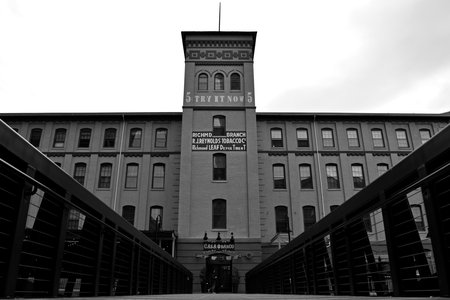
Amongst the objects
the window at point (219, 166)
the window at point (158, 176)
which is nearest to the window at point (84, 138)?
the window at point (158, 176)

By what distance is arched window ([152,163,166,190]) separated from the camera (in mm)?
27625

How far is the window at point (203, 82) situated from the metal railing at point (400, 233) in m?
22.8

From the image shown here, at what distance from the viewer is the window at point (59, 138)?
1153 inches

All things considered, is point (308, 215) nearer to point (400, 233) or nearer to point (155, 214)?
point (155, 214)

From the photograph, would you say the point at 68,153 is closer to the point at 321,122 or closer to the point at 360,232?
the point at 321,122

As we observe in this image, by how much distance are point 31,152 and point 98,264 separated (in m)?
2.54

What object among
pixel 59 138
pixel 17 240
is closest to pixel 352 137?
pixel 59 138

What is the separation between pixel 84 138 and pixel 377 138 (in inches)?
923

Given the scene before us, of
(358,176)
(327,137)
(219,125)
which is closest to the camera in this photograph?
(219,125)

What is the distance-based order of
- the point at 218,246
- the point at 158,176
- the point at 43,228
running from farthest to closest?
1. the point at 158,176
2. the point at 218,246
3. the point at 43,228

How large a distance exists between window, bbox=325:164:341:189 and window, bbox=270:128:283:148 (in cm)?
404

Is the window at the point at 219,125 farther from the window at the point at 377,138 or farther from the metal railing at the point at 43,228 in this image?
the metal railing at the point at 43,228

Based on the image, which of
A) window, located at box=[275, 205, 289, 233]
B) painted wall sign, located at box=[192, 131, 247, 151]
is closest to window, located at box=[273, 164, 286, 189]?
window, located at box=[275, 205, 289, 233]

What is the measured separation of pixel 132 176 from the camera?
28.1 meters
